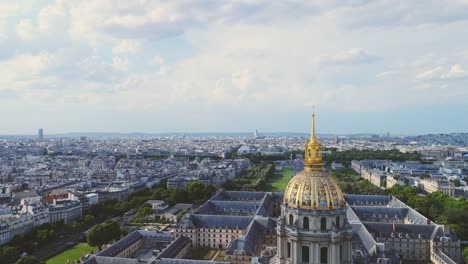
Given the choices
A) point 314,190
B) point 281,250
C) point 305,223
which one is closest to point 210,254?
point 281,250

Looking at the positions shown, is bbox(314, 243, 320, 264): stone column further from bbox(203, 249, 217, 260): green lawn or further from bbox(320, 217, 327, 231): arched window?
bbox(203, 249, 217, 260): green lawn

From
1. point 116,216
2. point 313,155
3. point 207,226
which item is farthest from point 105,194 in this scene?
point 313,155

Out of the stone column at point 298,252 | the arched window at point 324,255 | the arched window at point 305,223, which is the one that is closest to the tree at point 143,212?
the stone column at point 298,252

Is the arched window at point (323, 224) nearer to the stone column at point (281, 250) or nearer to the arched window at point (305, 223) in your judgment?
the arched window at point (305, 223)

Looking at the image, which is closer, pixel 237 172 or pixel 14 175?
pixel 14 175

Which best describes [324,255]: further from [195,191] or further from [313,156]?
[195,191]

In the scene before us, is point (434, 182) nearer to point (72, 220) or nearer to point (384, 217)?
point (384, 217)
